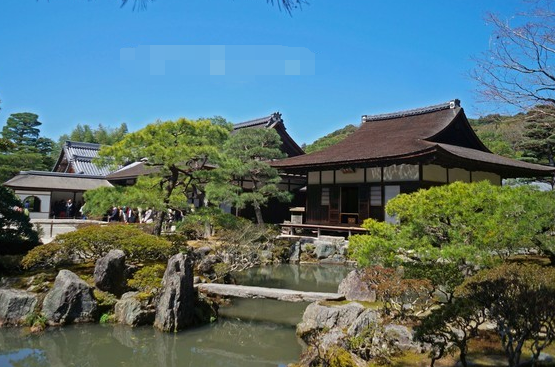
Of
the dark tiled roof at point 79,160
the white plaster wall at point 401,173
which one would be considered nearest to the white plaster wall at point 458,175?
the white plaster wall at point 401,173

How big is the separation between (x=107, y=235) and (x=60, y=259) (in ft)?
4.51

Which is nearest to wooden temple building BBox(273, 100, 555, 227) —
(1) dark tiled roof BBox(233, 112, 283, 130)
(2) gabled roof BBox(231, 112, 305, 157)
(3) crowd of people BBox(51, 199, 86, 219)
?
(2) gabled roof BBox(231, 112, 305, 157)

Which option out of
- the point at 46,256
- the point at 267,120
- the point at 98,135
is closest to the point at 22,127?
the point at 98,135

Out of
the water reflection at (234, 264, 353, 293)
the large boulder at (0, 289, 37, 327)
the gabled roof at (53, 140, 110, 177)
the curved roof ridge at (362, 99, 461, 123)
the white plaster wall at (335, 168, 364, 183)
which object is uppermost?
the curved roof ridge at (362, 99, 461, 123)

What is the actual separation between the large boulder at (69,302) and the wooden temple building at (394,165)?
11.0 meters

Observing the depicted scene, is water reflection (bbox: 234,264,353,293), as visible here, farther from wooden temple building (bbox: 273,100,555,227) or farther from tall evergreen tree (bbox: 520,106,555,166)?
tall evergreen tree (bbox: 520,106,555,166)

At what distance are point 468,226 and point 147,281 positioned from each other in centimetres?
615

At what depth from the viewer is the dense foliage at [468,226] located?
6.00 metres

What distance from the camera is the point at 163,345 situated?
266 inches

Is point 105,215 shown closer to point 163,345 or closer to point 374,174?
point 374,174

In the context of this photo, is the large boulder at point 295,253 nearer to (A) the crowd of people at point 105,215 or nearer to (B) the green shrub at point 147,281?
(B) the green shrub at point 147,281

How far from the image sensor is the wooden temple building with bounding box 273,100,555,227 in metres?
15.3

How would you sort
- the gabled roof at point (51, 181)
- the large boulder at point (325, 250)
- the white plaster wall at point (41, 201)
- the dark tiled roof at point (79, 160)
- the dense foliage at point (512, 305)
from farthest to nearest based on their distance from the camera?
the dark tiled roof at point (79, 160), the white plaster wall at point (41, 201), the gabled roof at point (51, 181), the large boulder at point (325, 250), the dense foliage at point (512, 305)

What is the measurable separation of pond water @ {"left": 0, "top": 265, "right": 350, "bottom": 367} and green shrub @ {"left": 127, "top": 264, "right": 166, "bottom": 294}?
85cm
